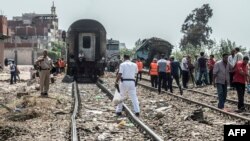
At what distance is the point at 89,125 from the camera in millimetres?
12383

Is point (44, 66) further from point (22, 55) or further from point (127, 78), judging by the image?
point (22, 55)

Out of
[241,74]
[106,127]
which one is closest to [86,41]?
[241,74]

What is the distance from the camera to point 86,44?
32.2m

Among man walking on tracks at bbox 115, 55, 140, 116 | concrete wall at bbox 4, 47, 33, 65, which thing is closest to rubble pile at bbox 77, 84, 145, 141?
man walking on tracks at bbox 115, 55, 140, 116

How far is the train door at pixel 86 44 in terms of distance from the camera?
32.0 m

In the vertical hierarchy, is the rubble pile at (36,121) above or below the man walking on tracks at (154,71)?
below

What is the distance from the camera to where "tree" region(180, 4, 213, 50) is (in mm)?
75062

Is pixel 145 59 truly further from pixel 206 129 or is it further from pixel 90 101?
pixel 206 129

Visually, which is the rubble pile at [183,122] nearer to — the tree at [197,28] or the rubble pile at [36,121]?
the rubble pile at [36,121]

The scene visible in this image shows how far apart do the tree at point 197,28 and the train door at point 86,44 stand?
43.0 meters

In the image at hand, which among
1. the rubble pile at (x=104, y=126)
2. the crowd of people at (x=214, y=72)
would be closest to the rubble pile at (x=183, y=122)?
the rubble pile at (x=104, y=126)

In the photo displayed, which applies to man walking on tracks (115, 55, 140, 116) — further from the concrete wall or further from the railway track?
the concrete wall

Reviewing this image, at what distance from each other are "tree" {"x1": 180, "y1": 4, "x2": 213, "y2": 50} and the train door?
43.0m

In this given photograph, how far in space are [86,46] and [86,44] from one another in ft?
0.45
